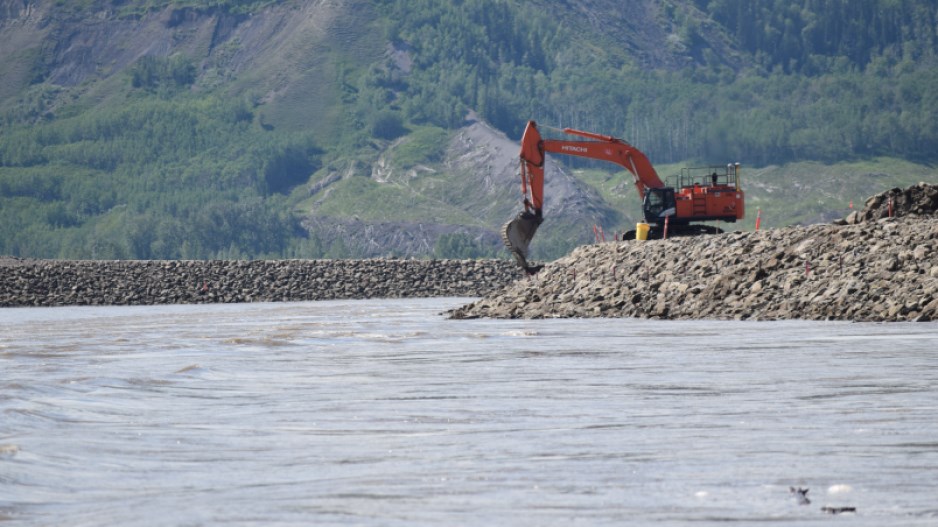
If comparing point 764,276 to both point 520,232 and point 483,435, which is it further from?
point 483,435

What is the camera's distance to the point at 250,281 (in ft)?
284

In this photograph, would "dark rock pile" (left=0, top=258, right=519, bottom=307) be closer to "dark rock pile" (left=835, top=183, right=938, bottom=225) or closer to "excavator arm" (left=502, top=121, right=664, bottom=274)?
"excavator arm" (left=502, top=121, right=664, bottom=274)

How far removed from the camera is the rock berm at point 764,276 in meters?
36.1

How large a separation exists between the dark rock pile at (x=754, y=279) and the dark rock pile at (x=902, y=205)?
0.28 m

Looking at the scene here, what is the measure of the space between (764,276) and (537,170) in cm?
1420

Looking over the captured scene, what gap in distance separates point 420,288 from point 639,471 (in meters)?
70.3

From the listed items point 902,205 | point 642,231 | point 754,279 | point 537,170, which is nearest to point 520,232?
point 537,170

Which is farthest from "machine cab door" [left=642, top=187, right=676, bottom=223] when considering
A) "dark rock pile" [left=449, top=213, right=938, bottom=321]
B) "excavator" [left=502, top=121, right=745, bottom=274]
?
"dark rock pile" [left=449, top=213, right=938, bottom=321]

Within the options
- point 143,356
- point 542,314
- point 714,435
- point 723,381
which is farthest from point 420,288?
point 714,435

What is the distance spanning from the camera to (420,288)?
83375 millimetres

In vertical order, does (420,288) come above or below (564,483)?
below

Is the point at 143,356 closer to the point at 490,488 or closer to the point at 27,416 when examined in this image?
the point at 27,416

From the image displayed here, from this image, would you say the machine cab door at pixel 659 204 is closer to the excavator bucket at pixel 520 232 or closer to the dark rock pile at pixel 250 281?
the excavator bucket at pixel 520 232

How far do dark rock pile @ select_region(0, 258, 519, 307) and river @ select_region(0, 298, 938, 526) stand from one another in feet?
179
